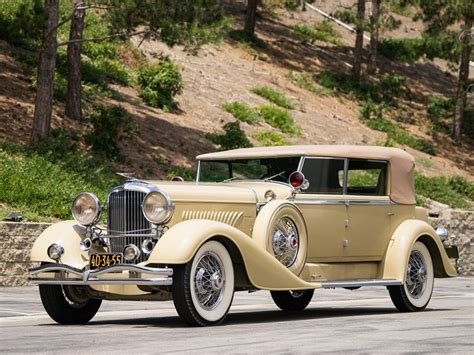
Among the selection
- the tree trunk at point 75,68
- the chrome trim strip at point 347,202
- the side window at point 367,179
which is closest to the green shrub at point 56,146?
the tree trunk at point 75,68

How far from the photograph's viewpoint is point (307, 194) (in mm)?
12133

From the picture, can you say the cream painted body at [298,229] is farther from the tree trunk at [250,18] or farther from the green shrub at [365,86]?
the tree trunk at [250,18]

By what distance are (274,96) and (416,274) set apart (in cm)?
2638

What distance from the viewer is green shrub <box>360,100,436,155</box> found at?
136 feet

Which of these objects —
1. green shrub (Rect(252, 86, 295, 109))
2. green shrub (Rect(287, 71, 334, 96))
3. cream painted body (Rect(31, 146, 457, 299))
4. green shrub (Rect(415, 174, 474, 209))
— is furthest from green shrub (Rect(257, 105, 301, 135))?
cream painted body (Rect(31, 146, 457, 299))

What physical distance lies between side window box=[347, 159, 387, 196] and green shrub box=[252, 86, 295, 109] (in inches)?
1002

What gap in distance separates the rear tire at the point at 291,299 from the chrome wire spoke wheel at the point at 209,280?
2.79m

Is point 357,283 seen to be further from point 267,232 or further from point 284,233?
point 267,232

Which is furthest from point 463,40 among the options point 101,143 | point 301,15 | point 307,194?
point 307,194

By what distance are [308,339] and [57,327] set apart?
290 cm

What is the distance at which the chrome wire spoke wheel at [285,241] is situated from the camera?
11616 millimetres

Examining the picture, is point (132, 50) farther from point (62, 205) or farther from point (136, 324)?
point (136, 324)

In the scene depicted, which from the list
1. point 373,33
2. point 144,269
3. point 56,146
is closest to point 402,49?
point 373,33

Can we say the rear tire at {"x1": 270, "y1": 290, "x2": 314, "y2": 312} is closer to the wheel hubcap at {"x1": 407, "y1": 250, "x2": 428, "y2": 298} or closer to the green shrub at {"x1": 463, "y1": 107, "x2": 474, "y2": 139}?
the wheel hubcap at {"x1": 407, "y1": 250, "x2": 428, "y2": 298}
